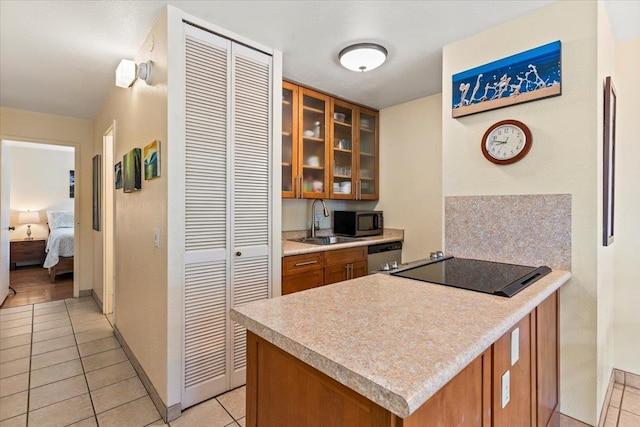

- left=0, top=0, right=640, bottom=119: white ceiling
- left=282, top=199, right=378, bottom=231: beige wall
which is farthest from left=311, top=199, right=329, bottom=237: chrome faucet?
left=0, top=0, right=640, bottom=119: white ceiling

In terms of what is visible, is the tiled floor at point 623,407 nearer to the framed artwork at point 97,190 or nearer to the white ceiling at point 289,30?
the white ceiling at point 289,30

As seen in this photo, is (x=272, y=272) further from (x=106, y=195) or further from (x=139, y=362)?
(x=106, y=195)

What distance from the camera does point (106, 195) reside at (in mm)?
3553

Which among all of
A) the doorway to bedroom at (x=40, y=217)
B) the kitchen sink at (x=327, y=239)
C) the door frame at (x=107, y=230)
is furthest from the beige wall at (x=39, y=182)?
the kitchen sink at (x=327, y=239)

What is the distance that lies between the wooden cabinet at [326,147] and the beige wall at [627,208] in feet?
6.75

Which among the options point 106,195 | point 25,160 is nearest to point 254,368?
point 106,195

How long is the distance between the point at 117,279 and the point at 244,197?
1.74 meters

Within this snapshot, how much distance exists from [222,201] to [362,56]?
4.59 ft

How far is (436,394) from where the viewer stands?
0.77m

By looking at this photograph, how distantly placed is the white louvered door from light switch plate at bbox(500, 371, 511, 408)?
61.8 inches

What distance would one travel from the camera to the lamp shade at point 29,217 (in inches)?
238

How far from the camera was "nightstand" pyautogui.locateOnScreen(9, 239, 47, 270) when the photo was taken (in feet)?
18.9

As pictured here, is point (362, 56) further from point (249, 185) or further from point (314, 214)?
point (314, 214)

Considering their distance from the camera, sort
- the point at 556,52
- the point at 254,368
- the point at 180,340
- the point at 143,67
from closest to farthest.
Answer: the point at 254,368, the point at 556,52, the point at 180,340, the point at 143,67
